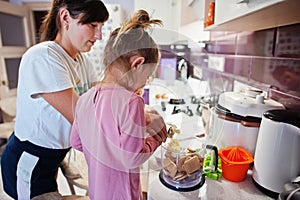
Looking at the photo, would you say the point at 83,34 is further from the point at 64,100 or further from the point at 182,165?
the point at 182,165

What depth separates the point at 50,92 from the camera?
72 cm

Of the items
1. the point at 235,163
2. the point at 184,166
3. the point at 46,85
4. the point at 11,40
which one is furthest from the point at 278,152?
the point at 11,40

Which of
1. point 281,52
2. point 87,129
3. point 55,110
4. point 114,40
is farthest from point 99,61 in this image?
point 281,52

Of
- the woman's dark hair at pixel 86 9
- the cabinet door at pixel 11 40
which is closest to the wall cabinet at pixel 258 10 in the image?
the woman's dark hair at pixel 86 9

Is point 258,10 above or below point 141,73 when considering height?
above

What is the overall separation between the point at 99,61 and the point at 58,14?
1.17ft

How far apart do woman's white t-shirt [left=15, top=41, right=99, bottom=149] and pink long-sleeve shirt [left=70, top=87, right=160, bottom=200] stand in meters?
0.11

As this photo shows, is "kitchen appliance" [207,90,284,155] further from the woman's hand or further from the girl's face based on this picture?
the girl's face

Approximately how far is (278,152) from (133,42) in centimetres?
50

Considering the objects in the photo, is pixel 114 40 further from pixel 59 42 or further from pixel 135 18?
pixel 59 42

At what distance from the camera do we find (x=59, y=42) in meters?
0.84

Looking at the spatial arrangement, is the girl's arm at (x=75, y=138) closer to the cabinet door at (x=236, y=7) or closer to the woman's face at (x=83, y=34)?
the woman's face at (x=83, y=34)

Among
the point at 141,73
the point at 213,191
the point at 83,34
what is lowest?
the point at 213,191

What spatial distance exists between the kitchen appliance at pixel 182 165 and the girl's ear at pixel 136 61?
0.95 feet
